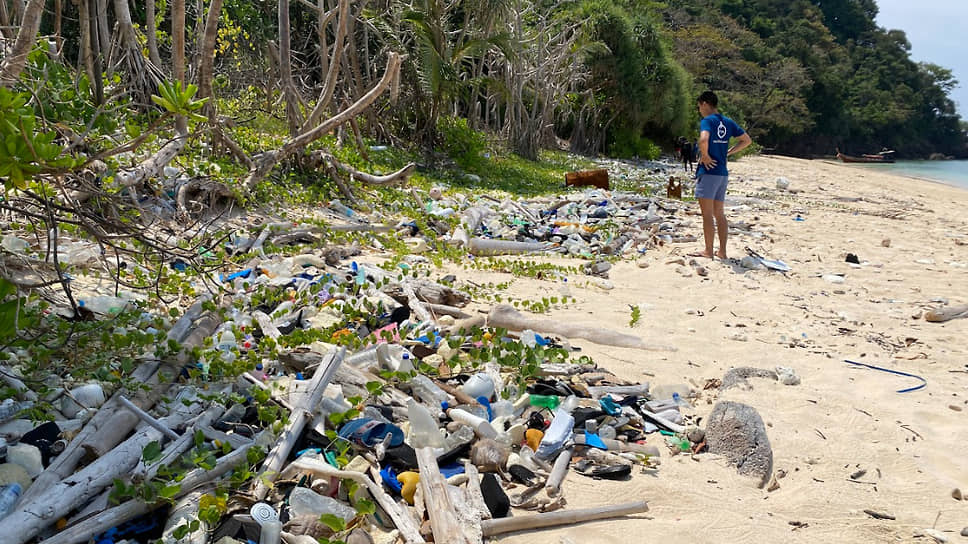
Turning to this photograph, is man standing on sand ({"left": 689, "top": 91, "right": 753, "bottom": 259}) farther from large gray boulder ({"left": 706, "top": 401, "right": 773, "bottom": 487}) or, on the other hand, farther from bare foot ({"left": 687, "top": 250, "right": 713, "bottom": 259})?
large gray boulder ({"left": 706, "top": 401, "right": 773, "bottom": 487})

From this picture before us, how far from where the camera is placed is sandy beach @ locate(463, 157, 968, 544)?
2.37 metres

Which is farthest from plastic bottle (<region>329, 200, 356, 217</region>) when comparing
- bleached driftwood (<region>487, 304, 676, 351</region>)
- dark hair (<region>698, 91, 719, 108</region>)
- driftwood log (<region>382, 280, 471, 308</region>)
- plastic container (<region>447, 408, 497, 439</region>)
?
plastic container (<region>447, 408, 497, 439</region>)

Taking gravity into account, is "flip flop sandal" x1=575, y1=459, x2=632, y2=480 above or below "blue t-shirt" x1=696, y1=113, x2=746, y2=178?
below

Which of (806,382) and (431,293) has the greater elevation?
(431,293)

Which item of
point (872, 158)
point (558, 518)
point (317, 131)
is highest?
point (872, 158)

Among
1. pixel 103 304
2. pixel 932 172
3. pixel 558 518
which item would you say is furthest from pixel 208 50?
pixel 932 172

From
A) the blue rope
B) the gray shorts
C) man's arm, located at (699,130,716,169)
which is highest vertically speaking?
man's arm, located at (699,130,716,169)

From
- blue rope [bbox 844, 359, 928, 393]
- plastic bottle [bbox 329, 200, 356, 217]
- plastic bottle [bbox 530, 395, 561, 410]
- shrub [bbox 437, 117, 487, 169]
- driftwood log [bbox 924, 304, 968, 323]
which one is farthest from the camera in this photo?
shrub [bbox 437, 117, 487, 169]

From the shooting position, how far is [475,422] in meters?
2.68

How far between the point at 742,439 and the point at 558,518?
40.9 inches

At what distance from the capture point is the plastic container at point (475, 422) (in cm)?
264

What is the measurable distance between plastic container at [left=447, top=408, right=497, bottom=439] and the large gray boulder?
99cm

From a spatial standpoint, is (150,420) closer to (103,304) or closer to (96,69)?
(103,304)

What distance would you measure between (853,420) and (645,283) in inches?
106
